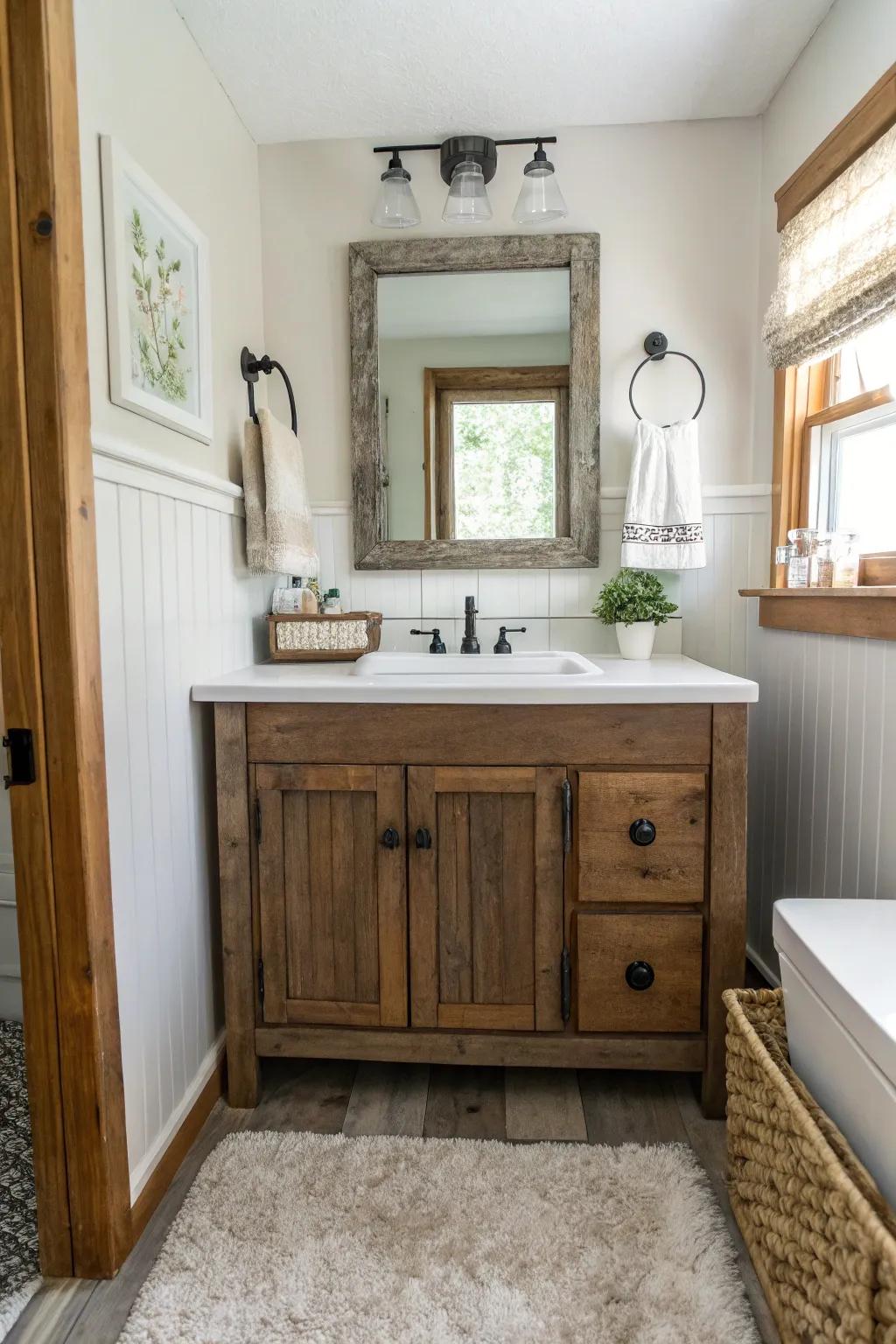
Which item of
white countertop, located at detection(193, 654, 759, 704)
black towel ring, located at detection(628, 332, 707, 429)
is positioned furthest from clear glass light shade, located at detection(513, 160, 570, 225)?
white countertop, located at detection(193, 654, 759, 704)

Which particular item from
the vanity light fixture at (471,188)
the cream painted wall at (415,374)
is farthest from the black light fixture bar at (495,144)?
the cream painted wall at (415,374)

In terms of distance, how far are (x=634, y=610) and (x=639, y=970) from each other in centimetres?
85

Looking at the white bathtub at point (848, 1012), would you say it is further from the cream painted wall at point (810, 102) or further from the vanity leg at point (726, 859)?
the cream painted wall at point (810, 102)

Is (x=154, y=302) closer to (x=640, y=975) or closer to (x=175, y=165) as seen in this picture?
(x=175, y=165)

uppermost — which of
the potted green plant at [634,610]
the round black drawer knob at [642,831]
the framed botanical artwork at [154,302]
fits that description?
the framed botanical artwork at [154,302]

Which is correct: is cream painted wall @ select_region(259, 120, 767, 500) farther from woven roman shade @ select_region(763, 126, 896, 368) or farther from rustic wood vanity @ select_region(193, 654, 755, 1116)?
rustic wood vanity @ select_region(193, 654, 755, 1116)

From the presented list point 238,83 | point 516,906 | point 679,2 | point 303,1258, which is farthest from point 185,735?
point 679,2

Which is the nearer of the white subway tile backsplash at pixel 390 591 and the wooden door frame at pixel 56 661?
the wooden door frame at pixel 56 661

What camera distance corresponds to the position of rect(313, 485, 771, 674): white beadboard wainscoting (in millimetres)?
2139

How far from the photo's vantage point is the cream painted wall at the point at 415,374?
6.80 feet

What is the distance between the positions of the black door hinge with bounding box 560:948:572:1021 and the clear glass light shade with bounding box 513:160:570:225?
1698 mm

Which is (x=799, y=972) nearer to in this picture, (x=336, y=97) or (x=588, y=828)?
(x=588, y=828)

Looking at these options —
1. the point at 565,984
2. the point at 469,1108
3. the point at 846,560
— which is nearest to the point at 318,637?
the point at 565,984

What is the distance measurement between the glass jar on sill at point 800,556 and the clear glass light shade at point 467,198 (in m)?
1.08
